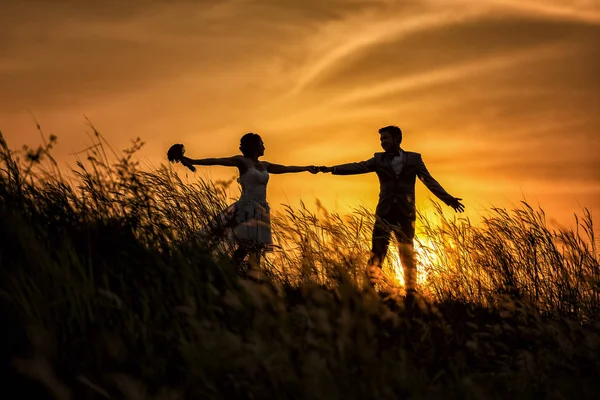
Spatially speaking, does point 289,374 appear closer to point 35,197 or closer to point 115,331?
point 115,331

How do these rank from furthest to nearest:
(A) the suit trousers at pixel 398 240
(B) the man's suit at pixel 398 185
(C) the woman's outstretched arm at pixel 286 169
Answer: (C) the woman's outstretched arm at pixel 286 169 < (B) the man's suit at pixel 398 185 < (A) the suit trousers at pixel 398 240

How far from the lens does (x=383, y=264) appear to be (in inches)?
269

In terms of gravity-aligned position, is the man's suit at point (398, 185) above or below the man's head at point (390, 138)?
below

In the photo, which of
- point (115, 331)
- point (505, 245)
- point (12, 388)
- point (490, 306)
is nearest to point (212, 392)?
point (115, 331)

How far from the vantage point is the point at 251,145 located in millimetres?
7930

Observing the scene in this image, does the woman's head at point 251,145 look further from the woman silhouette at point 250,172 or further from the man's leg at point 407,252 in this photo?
the man's leg at point 407,252

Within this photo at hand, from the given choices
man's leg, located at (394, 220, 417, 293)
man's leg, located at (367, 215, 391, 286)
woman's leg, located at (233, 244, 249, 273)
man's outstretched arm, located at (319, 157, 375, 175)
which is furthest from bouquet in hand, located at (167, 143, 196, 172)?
man's leg, located at (394, 220, 417, 293)

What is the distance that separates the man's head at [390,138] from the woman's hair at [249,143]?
4.60ft

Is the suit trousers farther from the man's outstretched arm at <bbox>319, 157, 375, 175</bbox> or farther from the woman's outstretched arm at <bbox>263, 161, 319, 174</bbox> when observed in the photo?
the woman's outstretched arm at <bbox>263, 161, 319, 174</bbox>

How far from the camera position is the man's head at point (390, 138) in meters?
7.80

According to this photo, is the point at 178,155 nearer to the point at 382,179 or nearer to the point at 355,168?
the point at 355,168

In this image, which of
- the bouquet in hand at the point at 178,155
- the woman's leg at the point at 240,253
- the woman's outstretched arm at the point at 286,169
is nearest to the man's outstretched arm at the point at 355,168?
the woman's outstretched arm at the point at 286,169

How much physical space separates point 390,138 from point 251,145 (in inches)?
61.7

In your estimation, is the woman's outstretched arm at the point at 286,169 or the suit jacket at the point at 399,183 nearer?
the suit jacket at the point at 399,183
